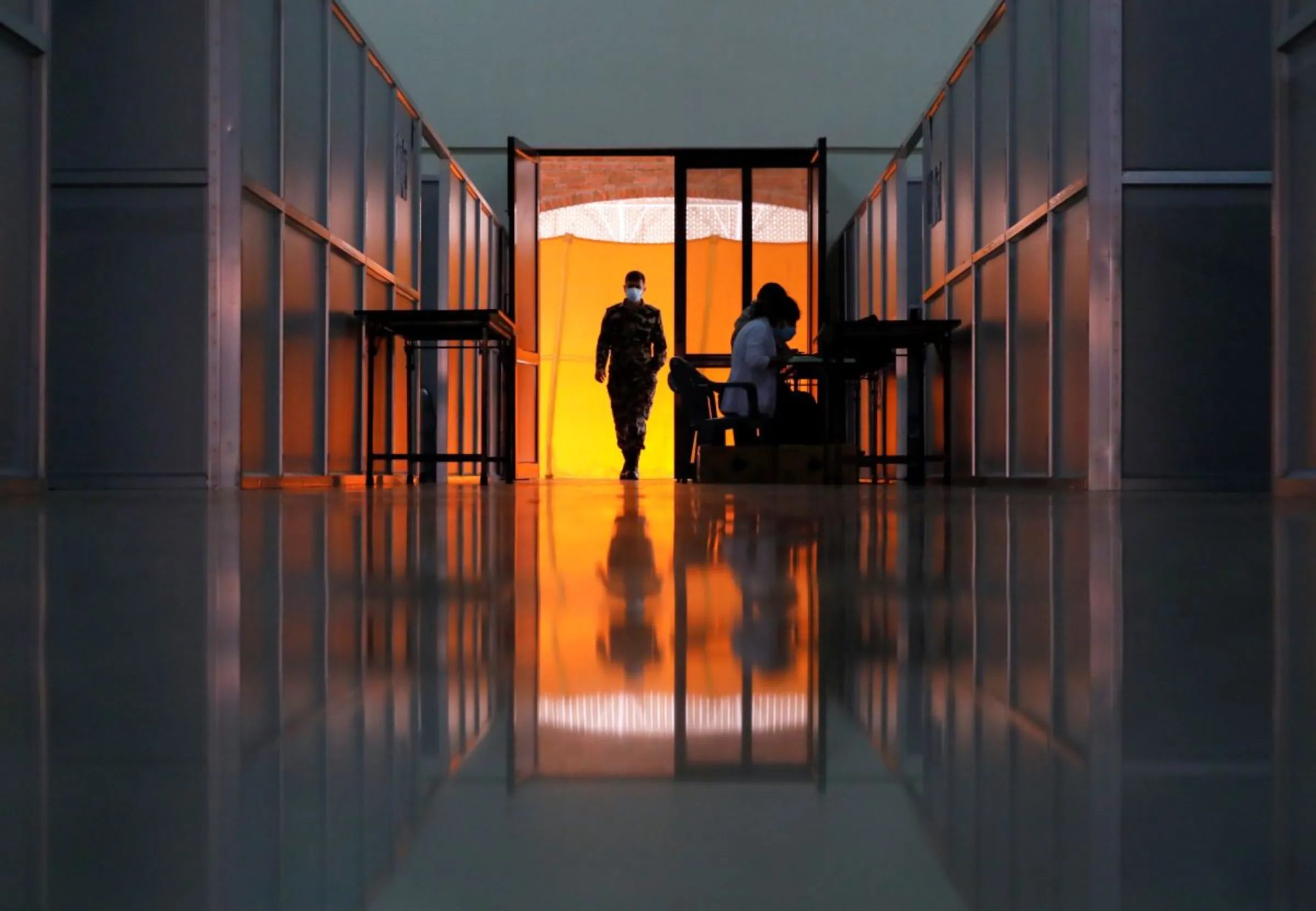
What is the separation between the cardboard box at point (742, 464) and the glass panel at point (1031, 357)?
1322 mm

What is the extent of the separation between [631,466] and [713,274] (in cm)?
357

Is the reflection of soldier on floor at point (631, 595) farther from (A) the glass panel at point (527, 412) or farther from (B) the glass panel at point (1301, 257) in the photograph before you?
(A) the glass panel at point (527, 412)

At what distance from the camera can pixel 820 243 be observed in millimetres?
10523

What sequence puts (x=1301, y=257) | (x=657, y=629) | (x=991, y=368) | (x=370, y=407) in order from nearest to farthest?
(x=657, y=629) < (x=1301, y=257) < (x=991, y=368) < (x=370, y=407)

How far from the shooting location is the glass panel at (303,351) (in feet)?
17.8

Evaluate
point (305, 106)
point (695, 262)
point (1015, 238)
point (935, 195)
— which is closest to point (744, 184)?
point (695, 262)

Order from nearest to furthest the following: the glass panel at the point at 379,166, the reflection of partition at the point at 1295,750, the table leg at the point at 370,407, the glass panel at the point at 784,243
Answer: the reflection of partition at the point at 1295,750 < the table leg at the point at 370,407 < the glass panel at the point at 379,166 < the glass panel at the point at 784,243

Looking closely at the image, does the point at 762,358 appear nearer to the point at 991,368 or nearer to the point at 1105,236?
the point at 991,368

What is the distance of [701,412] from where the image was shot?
7.43m

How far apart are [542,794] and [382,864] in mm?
53

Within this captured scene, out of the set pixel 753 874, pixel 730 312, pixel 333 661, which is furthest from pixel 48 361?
pixel 730 312

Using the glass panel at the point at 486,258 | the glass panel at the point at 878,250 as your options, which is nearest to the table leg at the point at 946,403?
the glass panel at the point at 878,250

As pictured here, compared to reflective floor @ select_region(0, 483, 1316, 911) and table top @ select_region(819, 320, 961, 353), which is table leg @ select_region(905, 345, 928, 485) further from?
reflective floor @ select_region(0, 483, 1316, 911)

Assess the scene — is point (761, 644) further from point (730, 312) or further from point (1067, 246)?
point (730, 312)
